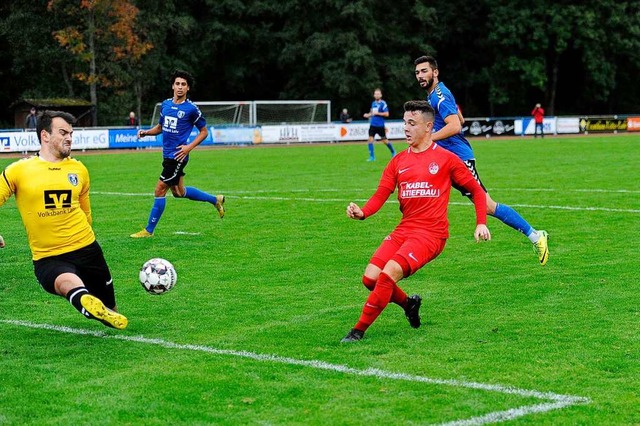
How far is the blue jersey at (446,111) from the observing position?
11.1 meters

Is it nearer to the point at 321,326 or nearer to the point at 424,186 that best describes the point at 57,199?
the point at 321,326

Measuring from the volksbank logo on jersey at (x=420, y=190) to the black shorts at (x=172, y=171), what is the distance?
22.1 feet

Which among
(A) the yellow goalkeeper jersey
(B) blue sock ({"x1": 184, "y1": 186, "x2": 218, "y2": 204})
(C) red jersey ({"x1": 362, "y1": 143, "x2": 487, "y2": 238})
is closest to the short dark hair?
(C) red jersey ({"x1": 362, "y1": 143, "x2": 487, "y2": 238})

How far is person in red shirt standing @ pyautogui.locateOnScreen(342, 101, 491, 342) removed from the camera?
7832 mm

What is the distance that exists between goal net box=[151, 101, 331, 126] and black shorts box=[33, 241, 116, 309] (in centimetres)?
3757

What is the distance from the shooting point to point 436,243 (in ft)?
25.9

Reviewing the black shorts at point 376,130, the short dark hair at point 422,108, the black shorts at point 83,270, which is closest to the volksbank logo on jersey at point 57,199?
the black shorts at point 83,270

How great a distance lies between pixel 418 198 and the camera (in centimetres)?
795

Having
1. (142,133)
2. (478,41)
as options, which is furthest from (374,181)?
(478,41)

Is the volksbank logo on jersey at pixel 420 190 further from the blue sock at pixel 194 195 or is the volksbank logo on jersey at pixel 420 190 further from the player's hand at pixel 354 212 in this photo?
the blue sock at pixel 194 195

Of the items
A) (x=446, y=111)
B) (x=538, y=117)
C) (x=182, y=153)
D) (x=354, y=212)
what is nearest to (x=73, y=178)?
(x=354, y=212)

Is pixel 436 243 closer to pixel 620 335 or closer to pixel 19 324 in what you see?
pixel 620 335

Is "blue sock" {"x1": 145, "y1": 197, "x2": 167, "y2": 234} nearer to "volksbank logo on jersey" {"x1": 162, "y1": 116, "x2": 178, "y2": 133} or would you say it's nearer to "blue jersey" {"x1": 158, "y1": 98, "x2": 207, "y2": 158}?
"blue jersey" {"x1": 158, "y1": 98, "x2": 207, "y2": 158}

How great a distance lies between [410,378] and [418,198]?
188 cm
